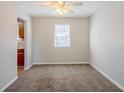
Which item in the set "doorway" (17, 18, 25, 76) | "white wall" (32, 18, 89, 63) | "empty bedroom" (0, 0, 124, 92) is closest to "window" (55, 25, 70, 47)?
"empty bedroom" (0, 0, 124, 92)

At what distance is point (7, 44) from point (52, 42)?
3.72 metres

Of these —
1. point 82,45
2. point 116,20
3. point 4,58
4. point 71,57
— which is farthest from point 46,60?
point 116,20

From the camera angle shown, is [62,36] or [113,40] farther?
[62,36]

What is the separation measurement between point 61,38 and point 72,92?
4.44 m

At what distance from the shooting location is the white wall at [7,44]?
3.64 m

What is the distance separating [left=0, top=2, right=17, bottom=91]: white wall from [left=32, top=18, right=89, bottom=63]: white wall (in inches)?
116

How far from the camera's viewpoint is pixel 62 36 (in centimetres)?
770

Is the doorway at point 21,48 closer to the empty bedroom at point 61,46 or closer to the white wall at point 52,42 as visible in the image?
the empty bedroom at point 61,46

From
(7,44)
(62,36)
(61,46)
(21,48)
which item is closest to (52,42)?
(61,46)

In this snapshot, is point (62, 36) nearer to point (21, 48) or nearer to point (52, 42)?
point (52, 42)

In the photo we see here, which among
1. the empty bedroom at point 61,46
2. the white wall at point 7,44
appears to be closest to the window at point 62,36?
the empty bedroom at point 61,46

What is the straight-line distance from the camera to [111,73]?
14.5 ft

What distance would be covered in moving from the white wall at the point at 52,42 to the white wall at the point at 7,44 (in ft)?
9.64

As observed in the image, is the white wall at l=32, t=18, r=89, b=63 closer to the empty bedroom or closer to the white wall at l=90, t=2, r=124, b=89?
the empty bedroom
